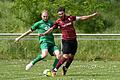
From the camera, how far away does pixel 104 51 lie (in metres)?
23.5

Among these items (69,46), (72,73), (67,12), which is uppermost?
(69,46)

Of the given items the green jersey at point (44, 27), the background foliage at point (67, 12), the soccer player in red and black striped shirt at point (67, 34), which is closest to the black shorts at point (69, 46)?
the soccer player in red and black striped shirt at point (67, 34)

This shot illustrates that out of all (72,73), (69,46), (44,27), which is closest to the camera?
(69,46)

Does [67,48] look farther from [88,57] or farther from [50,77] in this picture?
[88,57]

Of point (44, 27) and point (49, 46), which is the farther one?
point (49, 46)

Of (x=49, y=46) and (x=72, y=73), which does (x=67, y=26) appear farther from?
(x=72, y=73)

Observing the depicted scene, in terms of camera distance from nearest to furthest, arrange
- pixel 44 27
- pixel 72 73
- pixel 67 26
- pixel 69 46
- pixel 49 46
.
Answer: pixel 67 26
pixel 69 46
pixel 44 27
pixel 49 46
pixel 72 73

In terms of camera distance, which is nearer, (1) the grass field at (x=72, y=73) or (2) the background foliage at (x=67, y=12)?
(1) the grass field at (x=72, y=73)

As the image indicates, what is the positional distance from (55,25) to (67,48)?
27.5 inches

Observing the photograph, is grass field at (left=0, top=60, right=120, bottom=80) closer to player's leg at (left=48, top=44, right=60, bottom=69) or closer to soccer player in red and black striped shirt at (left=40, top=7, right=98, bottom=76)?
player's leg at (left=48, top=44, right=60, bottom=69)

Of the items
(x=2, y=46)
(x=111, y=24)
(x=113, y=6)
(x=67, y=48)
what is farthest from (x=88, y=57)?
(x=113, y=6)

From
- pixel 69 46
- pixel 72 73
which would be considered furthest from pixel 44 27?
pixel 72 73

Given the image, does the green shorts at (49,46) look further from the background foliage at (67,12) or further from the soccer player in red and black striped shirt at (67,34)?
the background foliage at (67,12)

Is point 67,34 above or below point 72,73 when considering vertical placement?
above
